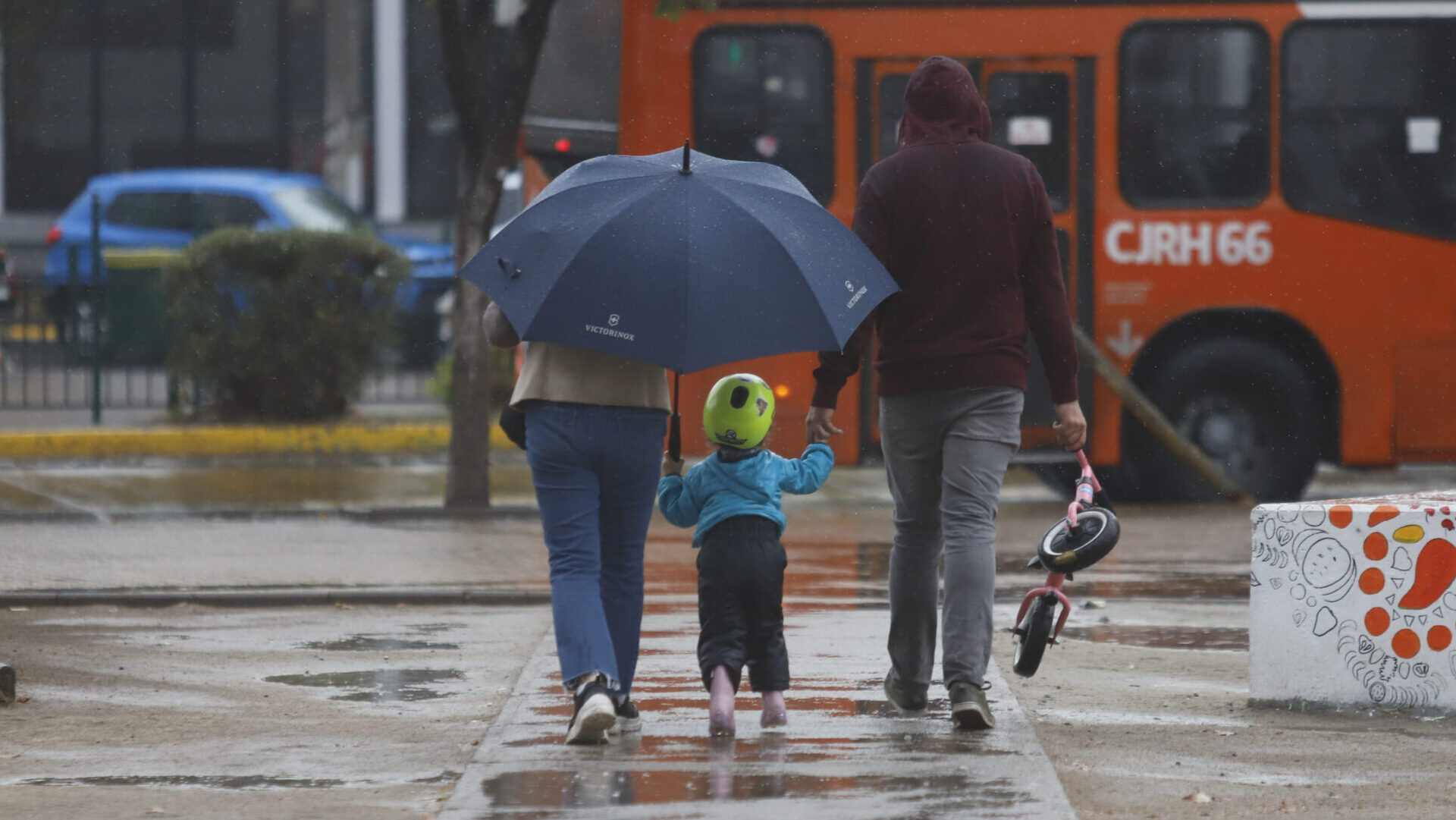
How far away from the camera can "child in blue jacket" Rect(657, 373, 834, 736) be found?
5562 millimetres

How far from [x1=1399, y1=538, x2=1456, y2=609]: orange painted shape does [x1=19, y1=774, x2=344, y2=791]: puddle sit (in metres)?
3.04

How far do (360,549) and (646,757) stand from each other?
205 inches

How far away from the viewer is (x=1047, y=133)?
12.3m

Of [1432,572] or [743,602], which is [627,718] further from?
[1432,572]

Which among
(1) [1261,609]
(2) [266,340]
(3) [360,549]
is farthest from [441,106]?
(1) [1261,609]

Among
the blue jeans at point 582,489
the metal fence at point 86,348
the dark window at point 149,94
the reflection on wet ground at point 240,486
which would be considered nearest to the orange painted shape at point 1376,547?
the blue jeans at point 582,489

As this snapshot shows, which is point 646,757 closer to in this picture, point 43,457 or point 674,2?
point 674,2

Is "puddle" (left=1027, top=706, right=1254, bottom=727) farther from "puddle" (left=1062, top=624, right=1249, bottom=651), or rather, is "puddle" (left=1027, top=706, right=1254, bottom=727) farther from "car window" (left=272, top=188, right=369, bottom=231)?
"car window" (left=272, top=188, right=369, bottom=231)

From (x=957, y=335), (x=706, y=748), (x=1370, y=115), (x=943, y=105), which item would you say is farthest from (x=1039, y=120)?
(x=706, y=748)

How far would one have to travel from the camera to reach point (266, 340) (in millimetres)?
14883

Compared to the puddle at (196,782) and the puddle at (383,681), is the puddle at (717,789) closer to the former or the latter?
the puddle at (196,782)

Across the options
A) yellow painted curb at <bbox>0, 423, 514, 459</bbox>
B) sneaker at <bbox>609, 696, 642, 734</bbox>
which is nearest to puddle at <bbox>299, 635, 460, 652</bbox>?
sneaker at <bbox>609, 696, 642, 734</bbox>

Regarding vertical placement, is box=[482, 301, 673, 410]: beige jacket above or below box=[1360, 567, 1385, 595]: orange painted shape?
above

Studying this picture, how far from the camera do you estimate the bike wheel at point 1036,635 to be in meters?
5.88
